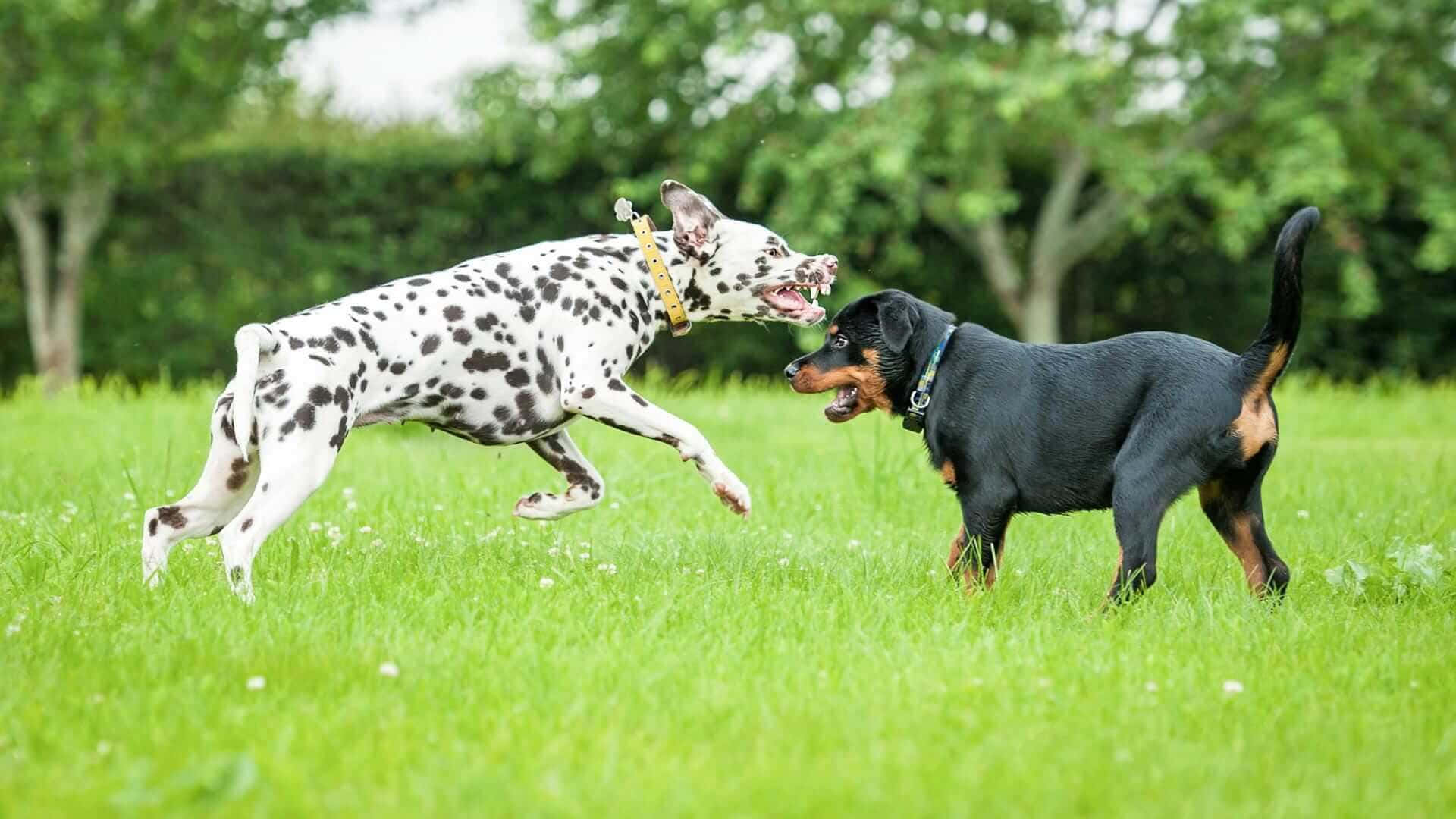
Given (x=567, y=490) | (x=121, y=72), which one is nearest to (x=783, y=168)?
(x=121, y=72)

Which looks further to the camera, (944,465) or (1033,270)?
(1033,270)

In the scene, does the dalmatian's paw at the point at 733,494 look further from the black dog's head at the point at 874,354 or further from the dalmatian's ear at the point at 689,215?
the dalmatian's ear at the point at 689,215

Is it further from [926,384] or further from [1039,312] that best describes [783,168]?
[926,384]

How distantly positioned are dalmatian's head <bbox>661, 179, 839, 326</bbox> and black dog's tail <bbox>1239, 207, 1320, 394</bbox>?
175cm

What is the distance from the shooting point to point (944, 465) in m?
5.36

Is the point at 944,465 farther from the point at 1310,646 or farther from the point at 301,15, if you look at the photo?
the point at 301,15

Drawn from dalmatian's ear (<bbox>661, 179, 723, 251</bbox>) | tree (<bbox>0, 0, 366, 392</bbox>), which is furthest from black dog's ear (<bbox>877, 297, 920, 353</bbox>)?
tree (<bbox>0, 0, 366, 392</bbox>)

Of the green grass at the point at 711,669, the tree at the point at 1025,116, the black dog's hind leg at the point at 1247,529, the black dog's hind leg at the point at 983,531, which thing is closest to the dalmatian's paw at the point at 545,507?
the green grass at the point at 711,669

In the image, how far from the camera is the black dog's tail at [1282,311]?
462 centimetres

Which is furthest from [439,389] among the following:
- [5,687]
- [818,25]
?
[818,25]

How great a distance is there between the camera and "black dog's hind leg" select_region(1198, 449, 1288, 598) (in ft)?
16.5

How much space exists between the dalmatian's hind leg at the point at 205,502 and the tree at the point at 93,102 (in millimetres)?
11216

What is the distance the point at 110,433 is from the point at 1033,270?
11012mm

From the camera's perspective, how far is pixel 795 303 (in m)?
5.80
